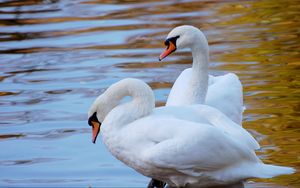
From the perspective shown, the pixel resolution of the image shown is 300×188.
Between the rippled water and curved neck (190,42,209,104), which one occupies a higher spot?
curved neck (190,42,209,104)

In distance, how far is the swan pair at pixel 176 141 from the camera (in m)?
6.96

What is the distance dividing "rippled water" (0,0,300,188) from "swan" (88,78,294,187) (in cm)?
61

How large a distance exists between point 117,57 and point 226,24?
2567 mm

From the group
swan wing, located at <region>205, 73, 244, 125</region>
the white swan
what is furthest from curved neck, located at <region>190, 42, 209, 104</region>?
swan wing, located at <region>205, 73, 244, 125</region>

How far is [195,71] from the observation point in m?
8.50

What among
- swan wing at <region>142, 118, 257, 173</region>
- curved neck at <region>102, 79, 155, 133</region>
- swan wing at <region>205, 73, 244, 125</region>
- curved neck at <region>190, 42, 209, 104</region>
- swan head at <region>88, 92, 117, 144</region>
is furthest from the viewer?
swan wing at <region>205, 73, 244, 125</region>

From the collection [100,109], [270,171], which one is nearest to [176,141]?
[270,171]

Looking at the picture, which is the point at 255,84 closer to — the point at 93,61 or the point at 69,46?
the point at 93,61

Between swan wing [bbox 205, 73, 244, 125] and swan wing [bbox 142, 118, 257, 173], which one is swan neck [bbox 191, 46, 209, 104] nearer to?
swan wing [bbox 205, 73, 244, 125]

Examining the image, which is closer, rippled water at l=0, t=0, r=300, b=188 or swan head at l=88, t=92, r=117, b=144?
swan head at l=88, t=92, r=117, b=144

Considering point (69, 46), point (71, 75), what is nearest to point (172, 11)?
point (69, 46)

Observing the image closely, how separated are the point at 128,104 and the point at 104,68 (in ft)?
16.1

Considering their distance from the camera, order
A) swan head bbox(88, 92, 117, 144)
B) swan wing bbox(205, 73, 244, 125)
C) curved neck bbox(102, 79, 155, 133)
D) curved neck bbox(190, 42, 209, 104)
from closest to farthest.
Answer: curved neck bbox(102, 79, 155, 133) → swan head bbox(88, 92, 117, 144) → curved neck bbox(190, 42, 209, 104) → swan wing bbox(205, 73, 244, 125)

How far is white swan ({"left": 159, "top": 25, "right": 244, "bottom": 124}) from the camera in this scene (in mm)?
8406
